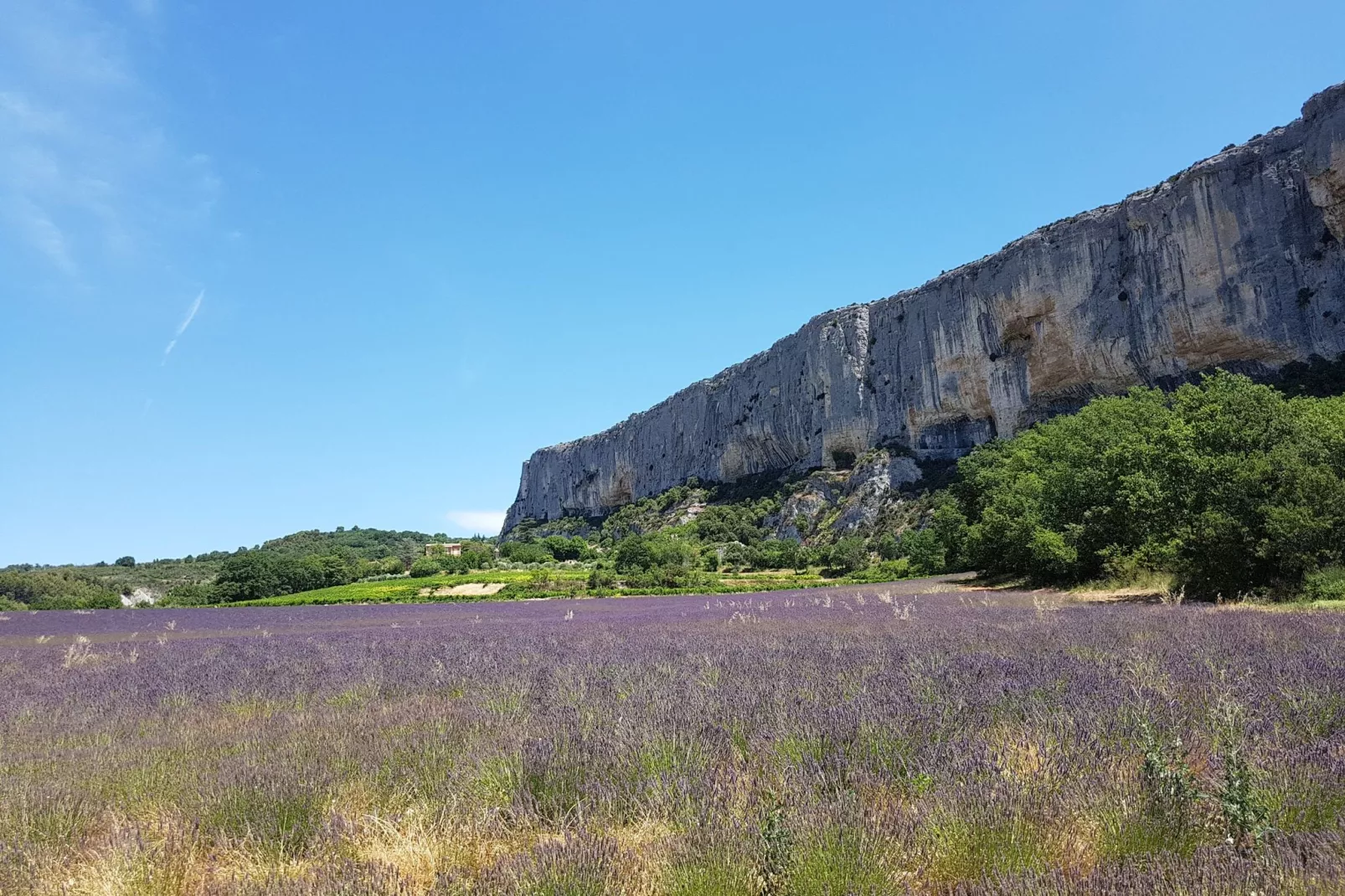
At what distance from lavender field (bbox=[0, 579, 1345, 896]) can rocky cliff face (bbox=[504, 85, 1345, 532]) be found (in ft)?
159

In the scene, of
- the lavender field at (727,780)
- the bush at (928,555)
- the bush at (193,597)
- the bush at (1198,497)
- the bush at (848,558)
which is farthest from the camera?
the bush at (848,558)

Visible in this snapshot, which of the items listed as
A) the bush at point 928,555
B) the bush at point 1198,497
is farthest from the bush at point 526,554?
the bush at point 1198,497

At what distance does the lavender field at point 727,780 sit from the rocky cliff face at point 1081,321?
48.4 meters

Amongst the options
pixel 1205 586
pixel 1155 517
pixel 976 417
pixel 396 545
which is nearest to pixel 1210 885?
pixel 1205 586

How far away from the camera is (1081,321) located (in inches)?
2032

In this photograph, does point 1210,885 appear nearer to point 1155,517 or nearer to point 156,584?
point 1155,517

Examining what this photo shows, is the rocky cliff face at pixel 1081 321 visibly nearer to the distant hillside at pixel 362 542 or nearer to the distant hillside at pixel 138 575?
the distant hillside at pixel 138 575

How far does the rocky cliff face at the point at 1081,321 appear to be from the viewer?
40531mm

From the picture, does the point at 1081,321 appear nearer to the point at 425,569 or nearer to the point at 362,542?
the point at 425,569

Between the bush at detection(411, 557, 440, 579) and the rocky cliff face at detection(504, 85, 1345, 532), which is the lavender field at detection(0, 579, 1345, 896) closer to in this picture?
the rocky cliff face at detection(504, 85, 1345, 532)

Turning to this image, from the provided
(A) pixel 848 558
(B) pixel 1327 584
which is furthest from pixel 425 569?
(B) pixel 1327 584

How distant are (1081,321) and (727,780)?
58851 mm

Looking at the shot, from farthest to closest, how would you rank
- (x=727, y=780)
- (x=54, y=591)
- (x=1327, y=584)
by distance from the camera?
1. (x=54, y=591)
2. (x=1327, y=584)
3. (x=727, y=780)

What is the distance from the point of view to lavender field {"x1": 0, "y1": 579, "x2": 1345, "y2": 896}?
80.5 inches
